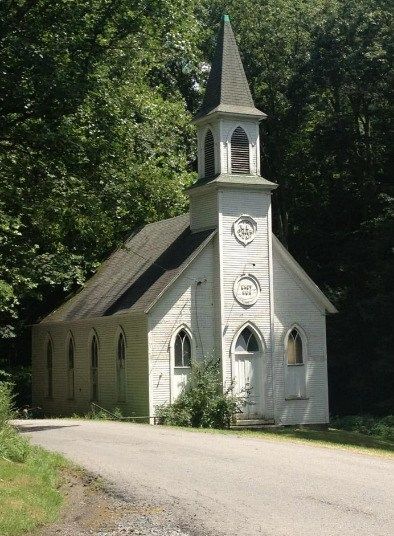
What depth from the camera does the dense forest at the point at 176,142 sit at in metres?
27.4

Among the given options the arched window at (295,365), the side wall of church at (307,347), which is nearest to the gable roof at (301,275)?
the side wall of church at (307,347)

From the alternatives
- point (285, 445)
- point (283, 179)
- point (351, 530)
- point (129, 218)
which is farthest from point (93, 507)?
point (283, 179)

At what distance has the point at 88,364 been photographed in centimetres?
3778

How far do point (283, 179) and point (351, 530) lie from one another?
39327 millimetres

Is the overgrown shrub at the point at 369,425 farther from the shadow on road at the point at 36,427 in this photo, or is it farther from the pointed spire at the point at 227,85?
the pointed spire at the point at 227,85

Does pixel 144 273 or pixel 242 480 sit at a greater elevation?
pixel 144 273

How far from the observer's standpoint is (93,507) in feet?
48.7

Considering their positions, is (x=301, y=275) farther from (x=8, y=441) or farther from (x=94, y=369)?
(x=8, y=441)

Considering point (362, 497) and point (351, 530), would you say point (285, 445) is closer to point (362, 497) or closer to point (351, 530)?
point (362, 497)

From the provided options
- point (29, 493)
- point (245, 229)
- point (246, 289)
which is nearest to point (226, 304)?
point (246, 289)

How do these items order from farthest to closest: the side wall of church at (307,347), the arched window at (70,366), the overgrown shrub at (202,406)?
the arched window at (70,366)
the side wall of church at (307,347)
the overgrown shrub at (202,406)

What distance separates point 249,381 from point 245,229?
5075 millimetres

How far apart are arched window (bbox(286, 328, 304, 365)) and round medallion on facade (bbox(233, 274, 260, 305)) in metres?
2.10

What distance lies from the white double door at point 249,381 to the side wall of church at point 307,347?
608 mm
